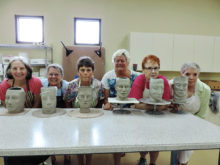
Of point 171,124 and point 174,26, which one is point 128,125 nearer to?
point 171,124

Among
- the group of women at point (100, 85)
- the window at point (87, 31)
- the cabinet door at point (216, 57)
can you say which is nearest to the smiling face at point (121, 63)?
the group of women at point (100, 85)

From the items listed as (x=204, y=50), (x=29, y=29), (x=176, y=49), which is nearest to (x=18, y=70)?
(x=29, y=29)

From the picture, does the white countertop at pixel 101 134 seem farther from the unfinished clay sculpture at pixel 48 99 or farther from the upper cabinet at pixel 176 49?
the upper cabinet at pixel 176 49

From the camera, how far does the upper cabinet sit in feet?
11.8

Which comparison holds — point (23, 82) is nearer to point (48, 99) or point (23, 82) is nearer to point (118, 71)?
point (48, 99)

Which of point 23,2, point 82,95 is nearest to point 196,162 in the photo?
Answer: point 82,95

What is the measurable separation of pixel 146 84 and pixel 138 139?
75cm

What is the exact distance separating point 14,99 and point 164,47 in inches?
127

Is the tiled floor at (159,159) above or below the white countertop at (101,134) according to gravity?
below

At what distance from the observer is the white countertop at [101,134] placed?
34.2 inches

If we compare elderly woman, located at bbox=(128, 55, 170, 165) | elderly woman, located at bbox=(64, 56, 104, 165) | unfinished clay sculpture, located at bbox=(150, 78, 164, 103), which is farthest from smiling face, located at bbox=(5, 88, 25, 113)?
unfinished clay sculpture, located at bbox=(150, 78, 164, 103)

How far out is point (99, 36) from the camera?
3965 millimetres

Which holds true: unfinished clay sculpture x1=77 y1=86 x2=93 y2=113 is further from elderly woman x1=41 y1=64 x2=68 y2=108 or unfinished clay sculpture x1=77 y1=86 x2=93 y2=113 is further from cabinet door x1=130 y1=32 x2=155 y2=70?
cabinet door x1=130 y1=32 x2=155 y2=70

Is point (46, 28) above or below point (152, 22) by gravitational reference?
below
